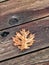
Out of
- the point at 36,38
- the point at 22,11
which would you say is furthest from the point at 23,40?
the point at 22,11

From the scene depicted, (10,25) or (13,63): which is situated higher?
(10,25)

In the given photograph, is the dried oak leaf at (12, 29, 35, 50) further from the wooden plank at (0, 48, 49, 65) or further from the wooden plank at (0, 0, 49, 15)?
the wooden plank at (0, 0, 49, 15)

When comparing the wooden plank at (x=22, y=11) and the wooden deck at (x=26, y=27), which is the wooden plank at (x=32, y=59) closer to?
the wooden deck at (x=26, y=27)

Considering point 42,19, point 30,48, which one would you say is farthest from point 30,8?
point 30,48

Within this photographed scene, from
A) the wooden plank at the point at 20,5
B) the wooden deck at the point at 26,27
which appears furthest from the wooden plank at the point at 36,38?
the wooden plank at the point at 20,5

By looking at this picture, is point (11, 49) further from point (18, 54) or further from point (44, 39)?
Answer: point (44, 39)

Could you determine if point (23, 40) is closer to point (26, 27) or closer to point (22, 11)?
point (26, 27)
